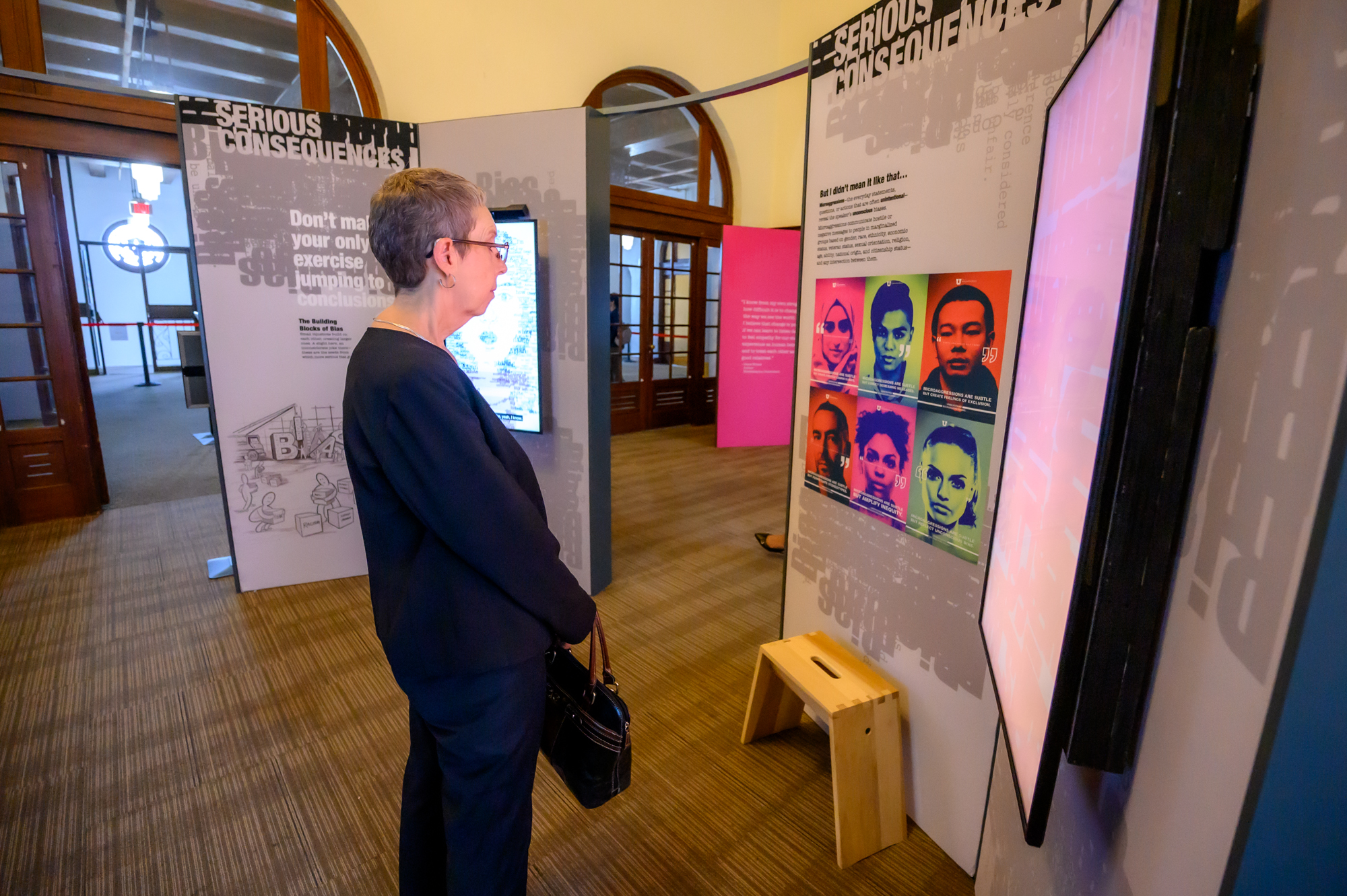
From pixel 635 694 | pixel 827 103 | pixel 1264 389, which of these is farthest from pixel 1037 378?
pixel 635 694

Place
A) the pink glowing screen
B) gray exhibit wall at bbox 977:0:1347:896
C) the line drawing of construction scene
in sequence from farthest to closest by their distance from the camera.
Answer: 1. the line drawing of construction scene
2. the pink glowing screen
3. gray exhibit wall at bbox 977:0:1347:896

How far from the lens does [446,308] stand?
1152mm

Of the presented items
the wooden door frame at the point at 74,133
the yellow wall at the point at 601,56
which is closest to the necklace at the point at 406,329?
the wooden door frame at the point at 74,133

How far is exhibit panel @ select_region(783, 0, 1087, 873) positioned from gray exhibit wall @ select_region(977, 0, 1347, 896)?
0.84 metres

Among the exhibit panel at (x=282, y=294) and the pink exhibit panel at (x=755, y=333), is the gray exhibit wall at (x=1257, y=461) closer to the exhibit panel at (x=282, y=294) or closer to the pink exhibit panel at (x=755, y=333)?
the exhibit panel at (x=282, y=294)

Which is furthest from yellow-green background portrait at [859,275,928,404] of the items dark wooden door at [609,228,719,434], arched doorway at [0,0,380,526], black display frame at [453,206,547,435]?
dark wooden door at [609,228,719,434]

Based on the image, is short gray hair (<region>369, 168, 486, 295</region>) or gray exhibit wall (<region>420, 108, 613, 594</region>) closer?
short gray hair (<region>369, 168, 486, 295</region>)

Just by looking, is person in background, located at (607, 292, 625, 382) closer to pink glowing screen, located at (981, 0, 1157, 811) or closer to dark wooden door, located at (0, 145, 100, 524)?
dark wooden door, located at (0, 145, 100, 524)

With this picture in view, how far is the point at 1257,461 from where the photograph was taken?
552mm

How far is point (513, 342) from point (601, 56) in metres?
4.27

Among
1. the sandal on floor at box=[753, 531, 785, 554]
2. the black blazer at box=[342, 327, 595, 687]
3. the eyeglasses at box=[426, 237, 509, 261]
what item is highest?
the eyeglasses at box=[426, 237, 509, 261]

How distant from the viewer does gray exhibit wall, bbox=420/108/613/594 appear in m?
2.81

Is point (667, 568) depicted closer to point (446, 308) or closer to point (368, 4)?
point (446, 308)

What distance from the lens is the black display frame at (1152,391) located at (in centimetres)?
55
